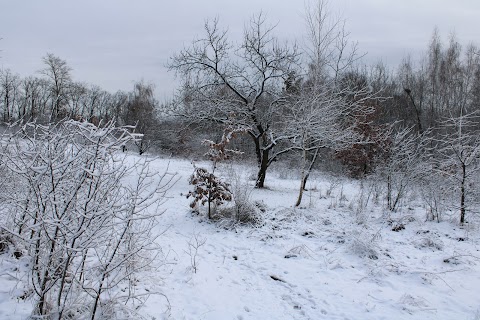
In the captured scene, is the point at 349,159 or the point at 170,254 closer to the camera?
the point at 170,254

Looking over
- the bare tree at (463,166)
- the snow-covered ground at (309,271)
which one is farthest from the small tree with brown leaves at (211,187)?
the bare tree at (463,166)

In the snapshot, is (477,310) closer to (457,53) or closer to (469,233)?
(469,233)

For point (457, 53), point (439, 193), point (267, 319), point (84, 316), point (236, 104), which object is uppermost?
point (457, 53)

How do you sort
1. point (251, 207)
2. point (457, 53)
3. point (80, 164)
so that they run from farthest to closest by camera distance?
point (457, 53) < point (251, 207) < point (80, 164)

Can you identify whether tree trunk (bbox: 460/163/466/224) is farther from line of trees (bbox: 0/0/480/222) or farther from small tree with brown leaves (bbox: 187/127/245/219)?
small tree with brown leaves (bbox: 187/127/245/219)

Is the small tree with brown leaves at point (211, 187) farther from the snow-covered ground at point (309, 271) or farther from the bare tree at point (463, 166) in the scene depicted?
the bare tree at point (463, 166)

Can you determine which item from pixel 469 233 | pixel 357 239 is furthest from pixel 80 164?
pixel 469 233

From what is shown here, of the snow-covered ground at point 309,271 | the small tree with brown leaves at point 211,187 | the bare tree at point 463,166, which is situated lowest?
the snow-covered ground at point 309,271

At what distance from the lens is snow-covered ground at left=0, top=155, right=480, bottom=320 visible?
3.81m

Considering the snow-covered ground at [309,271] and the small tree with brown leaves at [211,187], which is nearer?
the snow-covered ground at [309,271]

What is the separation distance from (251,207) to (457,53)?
28672mm

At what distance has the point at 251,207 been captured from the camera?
741cm

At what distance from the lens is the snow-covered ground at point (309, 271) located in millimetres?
3811

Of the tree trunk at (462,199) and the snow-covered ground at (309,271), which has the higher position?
the tree trunk at (462,199)
